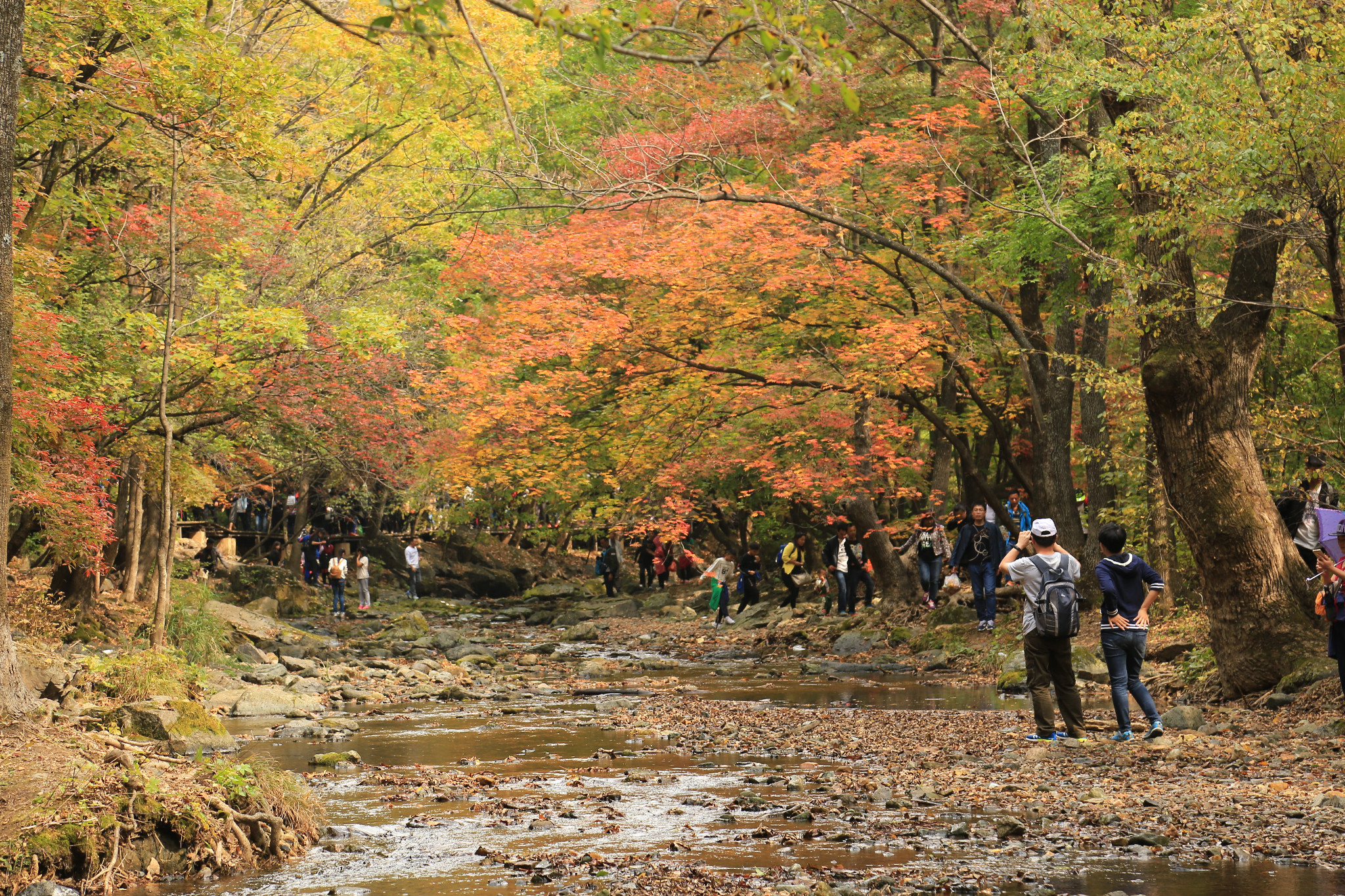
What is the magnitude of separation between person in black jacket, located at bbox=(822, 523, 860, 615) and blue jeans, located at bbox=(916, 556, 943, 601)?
2.11 meters

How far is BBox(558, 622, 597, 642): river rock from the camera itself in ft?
78.8

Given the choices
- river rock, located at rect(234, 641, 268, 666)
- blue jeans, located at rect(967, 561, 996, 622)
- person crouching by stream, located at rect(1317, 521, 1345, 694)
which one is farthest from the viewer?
blue jeans, located at rect(967, 561, 996, 622)

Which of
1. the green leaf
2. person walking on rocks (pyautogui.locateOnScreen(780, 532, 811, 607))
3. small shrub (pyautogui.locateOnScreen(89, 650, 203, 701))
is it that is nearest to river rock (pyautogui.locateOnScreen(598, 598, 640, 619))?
person walking on rocks (pyautogui.locateOnScreen(780, 532, 811, 607))

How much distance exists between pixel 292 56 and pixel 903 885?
21296mm

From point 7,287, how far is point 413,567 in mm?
24179

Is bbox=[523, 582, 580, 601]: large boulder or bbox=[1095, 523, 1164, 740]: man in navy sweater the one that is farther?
bbox=[523, 582, 580, 601]: large boulder

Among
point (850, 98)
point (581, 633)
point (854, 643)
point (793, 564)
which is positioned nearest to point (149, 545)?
point (581, 633)

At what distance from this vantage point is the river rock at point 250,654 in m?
17.1

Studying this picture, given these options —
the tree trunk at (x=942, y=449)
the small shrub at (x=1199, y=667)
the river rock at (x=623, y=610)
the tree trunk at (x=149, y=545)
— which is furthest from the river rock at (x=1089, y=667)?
the river rock at (x=623, y=610)

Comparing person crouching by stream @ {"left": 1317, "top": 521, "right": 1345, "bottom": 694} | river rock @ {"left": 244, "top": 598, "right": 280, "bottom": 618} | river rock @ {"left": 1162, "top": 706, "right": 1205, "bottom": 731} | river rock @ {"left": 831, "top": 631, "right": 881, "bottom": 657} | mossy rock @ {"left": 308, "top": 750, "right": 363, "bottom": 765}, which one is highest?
person crouching by stream @ {"left": 1317, "top": 521, "right": 1345, "bottom": 694}

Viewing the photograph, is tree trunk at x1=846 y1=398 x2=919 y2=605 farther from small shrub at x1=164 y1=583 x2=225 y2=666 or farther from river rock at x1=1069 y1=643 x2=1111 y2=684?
small shrub at x1=164 y1=583 x2=225 y2=666

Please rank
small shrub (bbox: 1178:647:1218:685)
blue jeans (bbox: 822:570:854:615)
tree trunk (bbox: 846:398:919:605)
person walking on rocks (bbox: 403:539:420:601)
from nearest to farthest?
small shrub (bbox: 1178:647:1218:685) → tree trunk (bbox: 846:398:919:605) → blue jeans (bbox: 822:570:854:615) → person walking on rocks (bbox: 403:539:420:601)

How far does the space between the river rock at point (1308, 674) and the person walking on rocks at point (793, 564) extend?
14.8 metres

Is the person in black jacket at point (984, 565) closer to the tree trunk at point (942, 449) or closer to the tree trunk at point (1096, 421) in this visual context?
the tree trunk at point (1096, 421)
